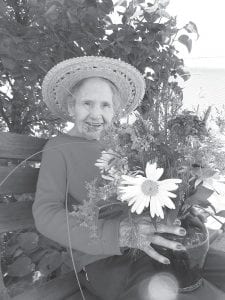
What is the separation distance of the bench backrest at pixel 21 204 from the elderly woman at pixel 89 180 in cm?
10

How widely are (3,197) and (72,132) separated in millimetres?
952

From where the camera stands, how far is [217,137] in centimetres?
128

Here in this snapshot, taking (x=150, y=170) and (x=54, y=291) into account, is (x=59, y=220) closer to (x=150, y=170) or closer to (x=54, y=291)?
(x=54, y=291)

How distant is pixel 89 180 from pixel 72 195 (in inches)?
4.6

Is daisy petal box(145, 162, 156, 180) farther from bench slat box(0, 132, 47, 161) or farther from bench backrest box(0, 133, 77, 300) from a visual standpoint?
bench slat box(0, 132, 47, 161)

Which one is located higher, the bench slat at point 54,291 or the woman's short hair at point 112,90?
the woman's short hair at point 112,90

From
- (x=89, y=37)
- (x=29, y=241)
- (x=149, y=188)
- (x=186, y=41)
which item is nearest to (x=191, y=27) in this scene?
(x=186, y=41)

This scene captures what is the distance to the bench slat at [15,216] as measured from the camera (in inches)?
73.9

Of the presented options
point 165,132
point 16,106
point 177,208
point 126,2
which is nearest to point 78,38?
point 126,2

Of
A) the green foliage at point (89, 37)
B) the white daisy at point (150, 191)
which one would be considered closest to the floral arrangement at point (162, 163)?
the white daisy at point (150, 191)

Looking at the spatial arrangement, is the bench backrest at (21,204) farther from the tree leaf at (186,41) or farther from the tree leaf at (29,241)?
the tree leaf at (186,41)

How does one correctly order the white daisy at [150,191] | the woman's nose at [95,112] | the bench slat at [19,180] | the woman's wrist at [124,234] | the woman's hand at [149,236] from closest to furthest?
the white daisy at [150,191]
the woman's hand at [149,236]
the woman's wrist at [124,234]
the bench slat at [19,180]
the woman's nose at [95,112]

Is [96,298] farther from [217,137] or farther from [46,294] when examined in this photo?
[217,137]

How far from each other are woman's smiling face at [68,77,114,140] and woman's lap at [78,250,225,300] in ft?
2.28
